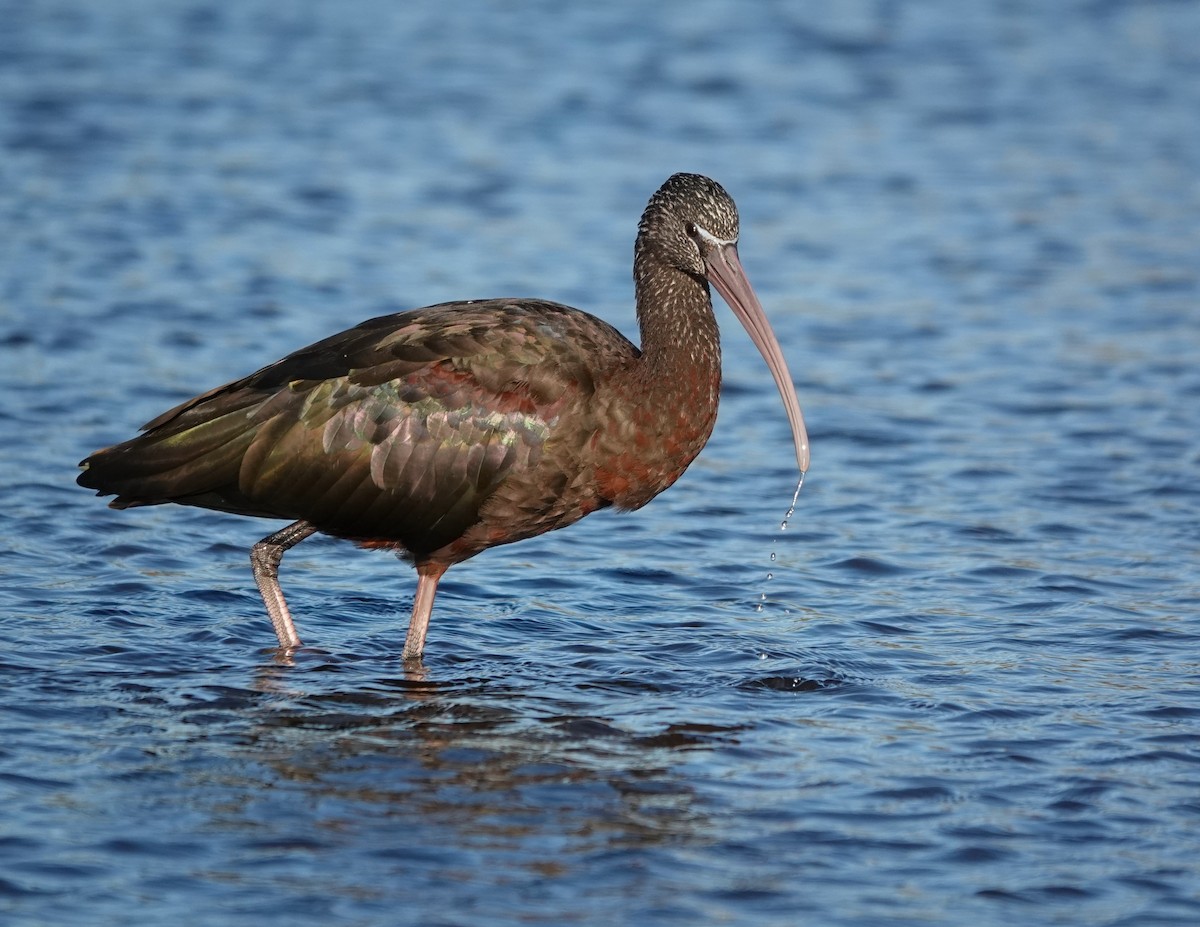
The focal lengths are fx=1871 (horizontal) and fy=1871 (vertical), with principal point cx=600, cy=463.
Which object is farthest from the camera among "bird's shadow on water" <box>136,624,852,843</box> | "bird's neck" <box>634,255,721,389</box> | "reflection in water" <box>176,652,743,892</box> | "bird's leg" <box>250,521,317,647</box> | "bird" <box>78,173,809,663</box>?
"bird's leg" <box>250,521,317,647</box>

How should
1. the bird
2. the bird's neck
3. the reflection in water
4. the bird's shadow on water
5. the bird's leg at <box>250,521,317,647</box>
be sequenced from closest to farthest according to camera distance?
the reflection in water
the bird's shadow on water
the bird
the bird's neck
the bird's leg at <box>250,521,317,647</box>

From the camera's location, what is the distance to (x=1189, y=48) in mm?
22172

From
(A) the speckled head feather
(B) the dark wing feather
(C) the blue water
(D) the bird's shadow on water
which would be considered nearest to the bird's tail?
(B) the dark wing feather

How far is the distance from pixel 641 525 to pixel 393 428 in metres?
2.76

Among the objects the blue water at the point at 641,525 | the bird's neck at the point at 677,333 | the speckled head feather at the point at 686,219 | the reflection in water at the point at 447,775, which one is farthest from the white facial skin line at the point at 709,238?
the reflection in water at the point at 447,775

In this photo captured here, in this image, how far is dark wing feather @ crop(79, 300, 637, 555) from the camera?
810 cm

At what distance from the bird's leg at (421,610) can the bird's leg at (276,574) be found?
53 centimetres

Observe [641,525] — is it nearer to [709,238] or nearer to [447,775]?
[709,238]

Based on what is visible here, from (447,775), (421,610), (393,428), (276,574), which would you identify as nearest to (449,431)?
(393,428)

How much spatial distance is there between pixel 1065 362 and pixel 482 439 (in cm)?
674

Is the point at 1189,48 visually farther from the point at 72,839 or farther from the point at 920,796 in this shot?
the point at 72,839

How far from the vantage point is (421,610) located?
330 inches

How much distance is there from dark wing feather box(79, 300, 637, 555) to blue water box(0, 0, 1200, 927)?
72cm

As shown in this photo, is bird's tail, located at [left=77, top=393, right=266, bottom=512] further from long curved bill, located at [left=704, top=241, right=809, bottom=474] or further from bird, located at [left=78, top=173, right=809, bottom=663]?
long curved bill, located at [left=704, top=241, right=809, bottom=474]
